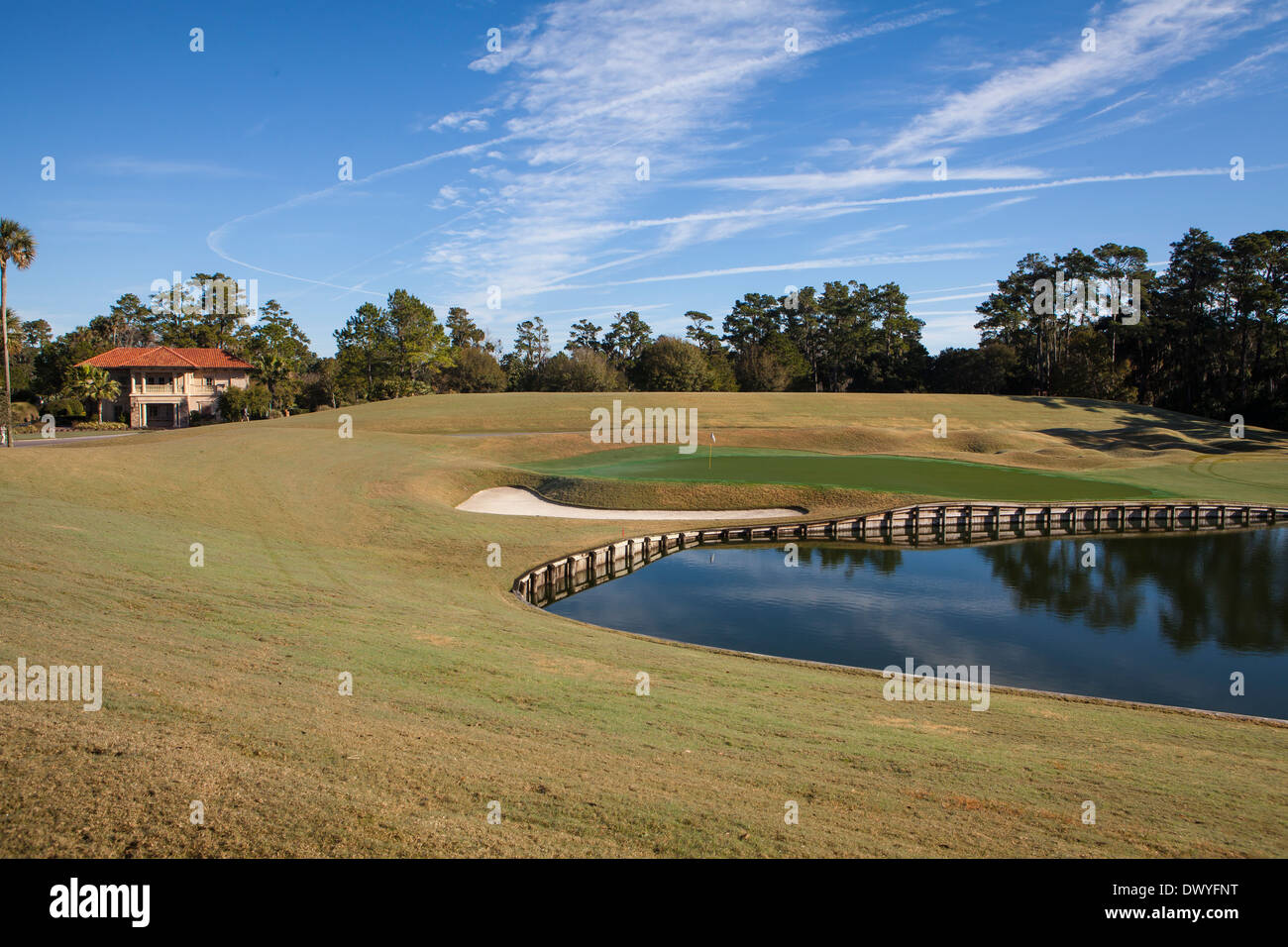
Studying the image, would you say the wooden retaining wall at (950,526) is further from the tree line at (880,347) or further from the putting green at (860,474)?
the tree line at (880,347)

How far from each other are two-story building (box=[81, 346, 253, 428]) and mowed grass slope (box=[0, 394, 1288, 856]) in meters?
66.2

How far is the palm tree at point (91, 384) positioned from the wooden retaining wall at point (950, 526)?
73.3m

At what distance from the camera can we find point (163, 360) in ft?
279

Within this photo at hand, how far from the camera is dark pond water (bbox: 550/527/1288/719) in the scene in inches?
713

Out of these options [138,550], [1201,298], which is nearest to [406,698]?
[138,550]

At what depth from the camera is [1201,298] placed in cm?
9181

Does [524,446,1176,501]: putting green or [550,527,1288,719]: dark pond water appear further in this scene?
[524,446,1176,501]: putting green

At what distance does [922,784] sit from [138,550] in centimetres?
1923

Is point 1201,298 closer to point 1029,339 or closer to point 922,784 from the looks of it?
point 1029,339

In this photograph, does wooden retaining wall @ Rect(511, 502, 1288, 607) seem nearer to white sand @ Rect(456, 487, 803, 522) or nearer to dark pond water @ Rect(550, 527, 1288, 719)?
dark pond water @ Rect(550, 527, 1288, 719)

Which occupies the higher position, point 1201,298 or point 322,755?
point 1201,298

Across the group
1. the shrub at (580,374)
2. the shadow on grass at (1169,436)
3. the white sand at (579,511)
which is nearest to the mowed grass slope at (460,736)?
the white sand at (579,511)

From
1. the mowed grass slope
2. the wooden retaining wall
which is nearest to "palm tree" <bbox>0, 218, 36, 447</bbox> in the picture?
the mowed grass slope

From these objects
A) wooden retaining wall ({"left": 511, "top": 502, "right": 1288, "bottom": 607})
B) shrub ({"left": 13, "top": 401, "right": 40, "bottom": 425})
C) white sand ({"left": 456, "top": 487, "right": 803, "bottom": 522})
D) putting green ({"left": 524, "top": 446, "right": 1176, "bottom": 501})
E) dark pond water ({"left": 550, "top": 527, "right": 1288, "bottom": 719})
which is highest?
shrub ({"left": 13, "top": 401, "right": 40, "bottom": 425})
